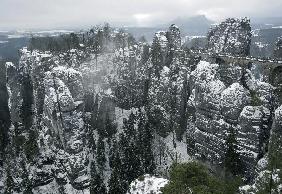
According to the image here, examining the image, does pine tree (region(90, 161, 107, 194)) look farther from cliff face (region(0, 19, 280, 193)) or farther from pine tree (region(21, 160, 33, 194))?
pine tree (region(21, 160, 33, 194))

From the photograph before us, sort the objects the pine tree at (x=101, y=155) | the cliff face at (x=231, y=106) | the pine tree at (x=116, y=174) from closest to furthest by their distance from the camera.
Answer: the cliff face at (x=231, y=106) < the pine tree at (x=116, y=174) < the pine tree at (x=101, y=155)

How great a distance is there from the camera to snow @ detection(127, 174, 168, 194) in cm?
6801

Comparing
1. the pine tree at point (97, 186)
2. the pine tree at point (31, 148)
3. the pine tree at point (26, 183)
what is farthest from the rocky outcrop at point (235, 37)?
the pine tree at point (26, 183)

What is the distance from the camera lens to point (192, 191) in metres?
50.8

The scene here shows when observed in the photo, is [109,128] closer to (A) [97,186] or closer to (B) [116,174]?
(B) [116,174]

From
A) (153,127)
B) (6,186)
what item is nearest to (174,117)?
(153,127)

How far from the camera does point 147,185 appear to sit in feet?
230

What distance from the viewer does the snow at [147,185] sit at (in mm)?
68006

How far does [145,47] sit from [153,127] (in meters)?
41.1

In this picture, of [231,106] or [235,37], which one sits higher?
[235,37]

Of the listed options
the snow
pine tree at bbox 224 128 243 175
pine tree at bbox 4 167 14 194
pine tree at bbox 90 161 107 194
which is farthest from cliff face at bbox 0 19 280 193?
the snow

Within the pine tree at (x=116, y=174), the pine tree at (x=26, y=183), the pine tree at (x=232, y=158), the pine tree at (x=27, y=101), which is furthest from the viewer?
the pine tree at (x=27, y=101)

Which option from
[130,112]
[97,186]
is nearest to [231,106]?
[97,186]

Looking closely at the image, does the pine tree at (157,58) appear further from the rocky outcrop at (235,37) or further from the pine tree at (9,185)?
the pine tree at (9,185)
